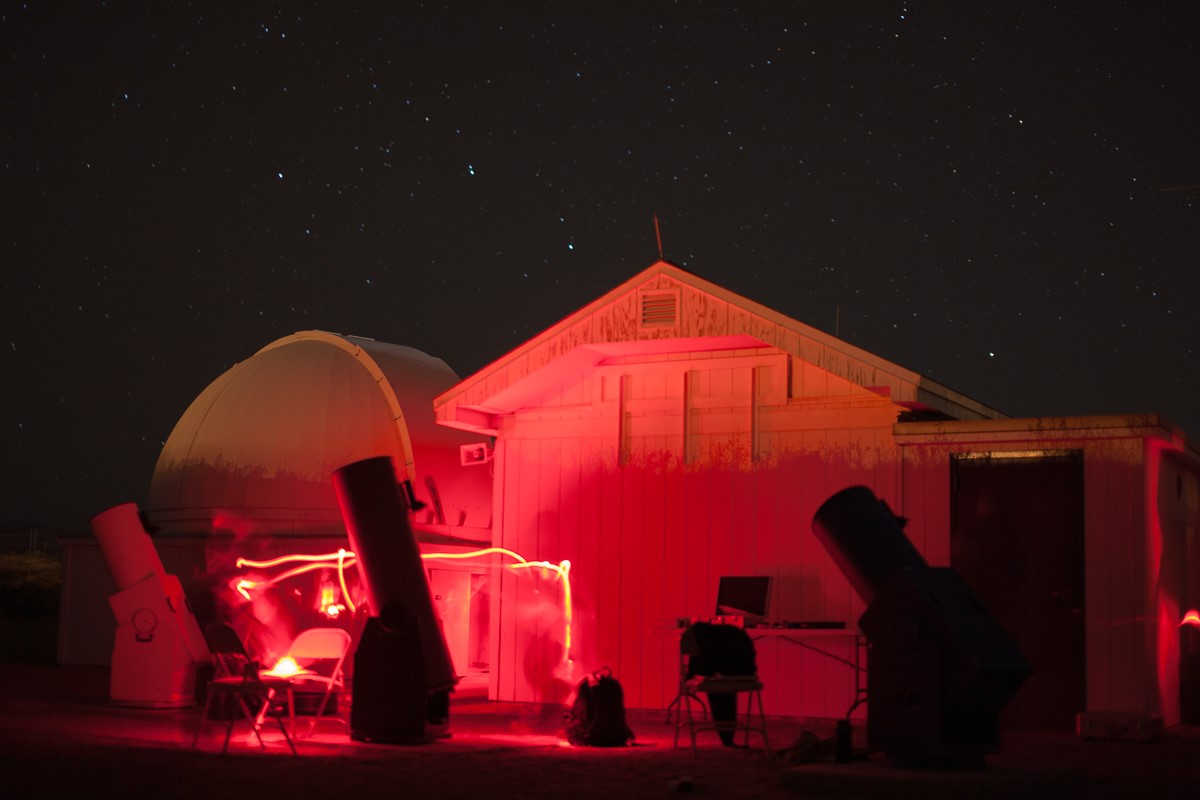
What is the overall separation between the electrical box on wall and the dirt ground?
407 cm

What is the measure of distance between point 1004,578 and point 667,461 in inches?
136

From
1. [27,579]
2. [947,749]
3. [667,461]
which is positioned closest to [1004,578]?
[667,461]

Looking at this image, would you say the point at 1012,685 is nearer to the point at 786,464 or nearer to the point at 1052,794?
the point at 1052,794

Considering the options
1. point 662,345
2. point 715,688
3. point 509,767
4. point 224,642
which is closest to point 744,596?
point 715,688

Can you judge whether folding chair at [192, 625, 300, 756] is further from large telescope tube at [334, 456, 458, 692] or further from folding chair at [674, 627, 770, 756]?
folding chair at [674, 627, 770, 756]

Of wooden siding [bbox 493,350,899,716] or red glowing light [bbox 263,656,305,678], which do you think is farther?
wooden siding [bbox 493,350,899,716]

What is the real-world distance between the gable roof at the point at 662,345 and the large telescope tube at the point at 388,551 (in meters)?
3.34

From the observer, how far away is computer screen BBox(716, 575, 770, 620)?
1137 cm

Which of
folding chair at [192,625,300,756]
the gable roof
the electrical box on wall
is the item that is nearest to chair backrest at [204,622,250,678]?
folding chair at [192,625,300,756]

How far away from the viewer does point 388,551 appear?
9.84 metres

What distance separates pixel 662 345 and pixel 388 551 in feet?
13.6

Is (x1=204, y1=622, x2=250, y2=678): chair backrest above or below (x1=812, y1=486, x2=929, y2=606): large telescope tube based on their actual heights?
below

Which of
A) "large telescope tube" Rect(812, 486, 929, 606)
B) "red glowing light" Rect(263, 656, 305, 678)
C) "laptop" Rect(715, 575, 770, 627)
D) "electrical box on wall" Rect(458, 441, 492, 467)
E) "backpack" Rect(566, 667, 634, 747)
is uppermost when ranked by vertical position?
"electrical box on wall" Rect(458, 441, 492, 467)

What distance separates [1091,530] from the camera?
11039mm
